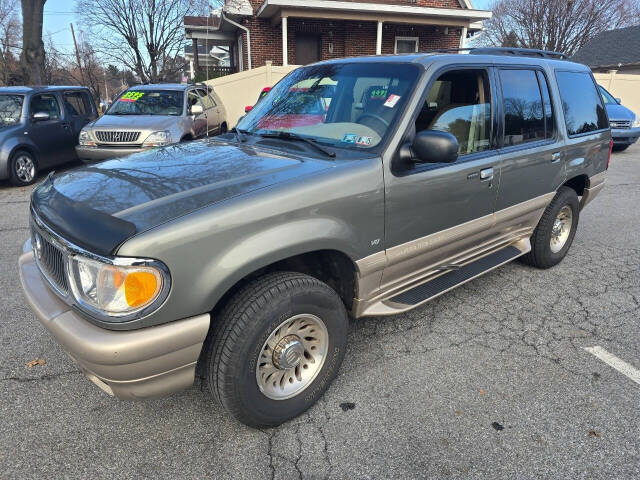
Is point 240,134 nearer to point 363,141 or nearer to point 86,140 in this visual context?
point 363,141

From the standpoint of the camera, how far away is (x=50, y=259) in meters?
2.26

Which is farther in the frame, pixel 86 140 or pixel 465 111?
pixel 86 140

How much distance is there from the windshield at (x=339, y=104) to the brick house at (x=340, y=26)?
12.8 m

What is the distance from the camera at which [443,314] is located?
11.8ft

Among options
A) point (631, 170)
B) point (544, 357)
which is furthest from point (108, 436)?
point (631, 170)

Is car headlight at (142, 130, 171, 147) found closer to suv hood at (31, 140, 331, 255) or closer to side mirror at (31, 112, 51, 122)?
side mirror at (31, 112, 51, 122)

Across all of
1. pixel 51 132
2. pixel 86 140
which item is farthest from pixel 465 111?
pixel 51 132

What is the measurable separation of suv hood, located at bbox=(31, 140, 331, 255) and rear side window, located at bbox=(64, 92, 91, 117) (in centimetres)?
787

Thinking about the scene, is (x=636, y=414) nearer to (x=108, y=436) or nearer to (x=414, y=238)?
(x=414, y=238)

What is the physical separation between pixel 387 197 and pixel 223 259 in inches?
41.5

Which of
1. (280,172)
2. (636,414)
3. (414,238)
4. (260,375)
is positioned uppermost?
(280,172)

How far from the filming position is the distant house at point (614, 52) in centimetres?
2958

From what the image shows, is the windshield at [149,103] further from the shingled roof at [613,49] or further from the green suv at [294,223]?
the shingled roof at [613,49]

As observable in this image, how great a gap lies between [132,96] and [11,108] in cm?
215
